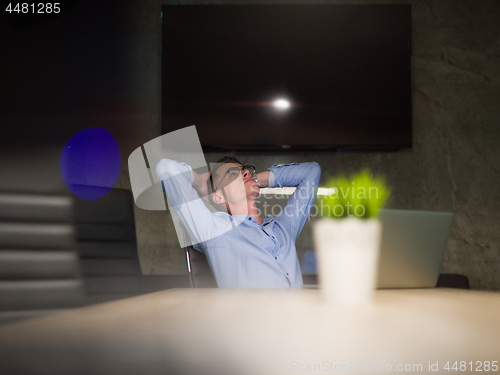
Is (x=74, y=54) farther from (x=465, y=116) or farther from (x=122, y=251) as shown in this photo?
(x=465, y=116)

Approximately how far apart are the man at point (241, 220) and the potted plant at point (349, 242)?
91 cm

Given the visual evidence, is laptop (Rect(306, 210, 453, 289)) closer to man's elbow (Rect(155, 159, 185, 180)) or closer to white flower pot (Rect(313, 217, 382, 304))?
white flower pot (Rect(313, 217, 382, 304))

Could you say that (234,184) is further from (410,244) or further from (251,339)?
(251,339)

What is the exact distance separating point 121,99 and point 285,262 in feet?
6.03

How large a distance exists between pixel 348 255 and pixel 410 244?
1.05 feet

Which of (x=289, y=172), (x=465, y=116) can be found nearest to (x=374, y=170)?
(x=465, y=116)

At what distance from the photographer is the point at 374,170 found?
2686 millimetres

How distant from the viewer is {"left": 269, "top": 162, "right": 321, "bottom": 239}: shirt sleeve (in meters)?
1.78

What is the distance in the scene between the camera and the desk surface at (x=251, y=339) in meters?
0.35

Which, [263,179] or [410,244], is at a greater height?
[263,179]

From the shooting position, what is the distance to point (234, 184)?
1743 mm

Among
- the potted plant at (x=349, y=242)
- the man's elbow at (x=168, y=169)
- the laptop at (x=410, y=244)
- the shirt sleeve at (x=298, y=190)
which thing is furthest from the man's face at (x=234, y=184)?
the potted plant at (x=349, y=242)

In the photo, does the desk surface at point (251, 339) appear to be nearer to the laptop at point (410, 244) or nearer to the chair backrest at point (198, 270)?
the laptop at point (410, 244)

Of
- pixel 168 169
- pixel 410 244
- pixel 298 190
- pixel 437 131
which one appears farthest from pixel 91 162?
pixel 437 131
